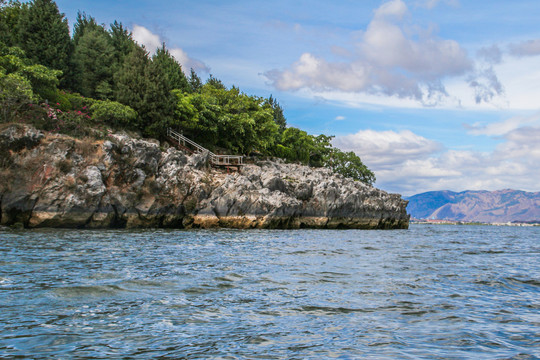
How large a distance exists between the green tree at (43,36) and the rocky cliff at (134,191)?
20935 mm

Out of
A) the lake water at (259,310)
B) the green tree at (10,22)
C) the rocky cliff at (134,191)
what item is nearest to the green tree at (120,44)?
the green tree at (10,22)

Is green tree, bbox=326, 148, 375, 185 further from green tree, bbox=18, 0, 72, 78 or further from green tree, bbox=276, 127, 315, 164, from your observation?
green tree, bbox=18, 0, 72, 78

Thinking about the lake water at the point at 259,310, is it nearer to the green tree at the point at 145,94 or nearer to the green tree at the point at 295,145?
the green tree at the point at 145,94

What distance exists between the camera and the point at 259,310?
740 centimetres

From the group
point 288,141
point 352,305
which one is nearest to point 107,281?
point 352,305

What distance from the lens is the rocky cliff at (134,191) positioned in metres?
27.4

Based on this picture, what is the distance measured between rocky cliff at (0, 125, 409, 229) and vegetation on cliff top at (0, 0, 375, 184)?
152 inches

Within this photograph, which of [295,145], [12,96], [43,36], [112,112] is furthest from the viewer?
[295,145]

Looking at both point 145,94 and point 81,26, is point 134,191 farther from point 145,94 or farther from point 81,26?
point 81,26

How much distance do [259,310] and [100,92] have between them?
4826cm

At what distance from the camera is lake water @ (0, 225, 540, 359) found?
5406 mm

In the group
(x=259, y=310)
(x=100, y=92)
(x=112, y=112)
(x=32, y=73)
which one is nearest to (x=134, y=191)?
(x=112, y=112)

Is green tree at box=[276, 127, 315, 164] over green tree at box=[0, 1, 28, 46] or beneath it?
beneath

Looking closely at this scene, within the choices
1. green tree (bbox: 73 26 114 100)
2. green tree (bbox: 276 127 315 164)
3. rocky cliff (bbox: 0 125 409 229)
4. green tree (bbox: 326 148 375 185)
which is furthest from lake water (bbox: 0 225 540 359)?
green tree (bbox: 326 148 375 185)
